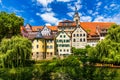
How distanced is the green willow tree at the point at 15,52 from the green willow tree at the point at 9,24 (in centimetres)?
1483

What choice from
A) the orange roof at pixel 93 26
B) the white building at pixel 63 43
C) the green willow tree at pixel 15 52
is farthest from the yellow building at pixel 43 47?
the green willow tree at pixel 15 52

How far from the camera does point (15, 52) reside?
4909 cm

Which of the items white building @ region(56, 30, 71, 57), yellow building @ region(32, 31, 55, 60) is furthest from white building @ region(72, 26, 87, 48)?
yellow building @ region(32, 31, 55, 60)

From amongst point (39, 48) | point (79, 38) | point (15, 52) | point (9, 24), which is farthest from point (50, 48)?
point (15, 52)

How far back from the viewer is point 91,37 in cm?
7706

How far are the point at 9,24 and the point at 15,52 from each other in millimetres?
18874

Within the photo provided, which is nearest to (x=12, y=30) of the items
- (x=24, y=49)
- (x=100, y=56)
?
(x=24, y=49)

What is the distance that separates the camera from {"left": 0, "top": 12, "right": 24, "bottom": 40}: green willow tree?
66.1 m

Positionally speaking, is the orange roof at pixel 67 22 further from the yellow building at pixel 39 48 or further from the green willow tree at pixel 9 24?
the green willow tree at pixel 9 24

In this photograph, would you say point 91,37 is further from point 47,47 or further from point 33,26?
point 33,26

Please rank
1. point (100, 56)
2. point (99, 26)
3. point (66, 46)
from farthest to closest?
point (99, 26) < point (66, 46) < point (100, 56)

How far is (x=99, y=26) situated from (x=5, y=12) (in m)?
27.3

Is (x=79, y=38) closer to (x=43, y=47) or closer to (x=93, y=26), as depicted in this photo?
(x=93, y=26)

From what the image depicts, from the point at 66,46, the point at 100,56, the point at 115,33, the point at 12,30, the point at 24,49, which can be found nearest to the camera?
the point at 24,49
